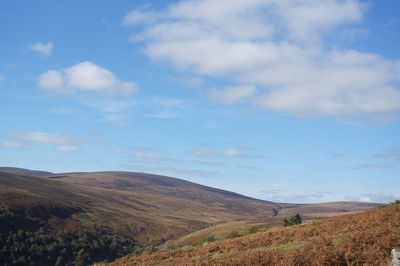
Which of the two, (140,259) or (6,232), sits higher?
(140,259)

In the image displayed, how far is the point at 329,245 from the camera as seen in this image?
42.9ft

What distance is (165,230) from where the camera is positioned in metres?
112

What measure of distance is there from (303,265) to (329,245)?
8.14ft

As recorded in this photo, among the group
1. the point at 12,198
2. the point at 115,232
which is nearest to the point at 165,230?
the point at 115,232

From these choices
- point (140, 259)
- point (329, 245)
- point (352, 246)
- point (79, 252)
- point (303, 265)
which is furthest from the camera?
point (79, 252)

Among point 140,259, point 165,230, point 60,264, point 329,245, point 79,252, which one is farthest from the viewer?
point 165,230

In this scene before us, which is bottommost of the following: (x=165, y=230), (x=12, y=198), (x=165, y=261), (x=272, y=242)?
(x=165, y=230)

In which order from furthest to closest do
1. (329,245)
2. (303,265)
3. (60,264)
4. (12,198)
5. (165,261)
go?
A: (12,198)
(60,264)
(165,261)
(329,245)
(303,265)

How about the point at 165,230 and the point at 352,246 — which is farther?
the point at 165,230

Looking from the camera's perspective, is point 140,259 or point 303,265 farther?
point 140,259

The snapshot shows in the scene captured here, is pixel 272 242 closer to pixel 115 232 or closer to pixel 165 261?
pixel 165 261

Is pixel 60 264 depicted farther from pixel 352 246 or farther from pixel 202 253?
pixel 352 246

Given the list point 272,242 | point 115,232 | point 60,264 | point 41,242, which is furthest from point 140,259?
point 115,232

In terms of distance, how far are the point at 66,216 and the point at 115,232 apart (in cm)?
1461
